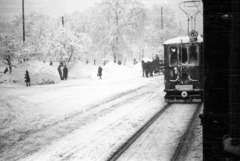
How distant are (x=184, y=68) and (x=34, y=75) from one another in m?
15.7

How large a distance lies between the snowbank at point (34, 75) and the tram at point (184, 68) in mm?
14371

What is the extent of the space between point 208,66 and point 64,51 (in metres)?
30.4

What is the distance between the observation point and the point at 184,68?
1202 centimetres

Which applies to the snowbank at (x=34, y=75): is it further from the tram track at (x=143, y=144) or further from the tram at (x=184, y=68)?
the tram track at (x=143, y=144)

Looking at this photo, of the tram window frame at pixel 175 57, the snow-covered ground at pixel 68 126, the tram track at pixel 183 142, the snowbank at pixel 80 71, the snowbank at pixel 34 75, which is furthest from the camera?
the snowbank at pixel 80 71

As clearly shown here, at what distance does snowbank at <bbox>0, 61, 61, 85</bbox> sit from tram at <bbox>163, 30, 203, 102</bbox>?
47.1 ft

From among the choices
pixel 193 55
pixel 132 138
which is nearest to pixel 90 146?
pixel 132 138

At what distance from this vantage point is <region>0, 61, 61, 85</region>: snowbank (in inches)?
907

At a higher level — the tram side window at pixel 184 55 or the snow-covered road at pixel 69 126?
the tram side window at pixel 184 55

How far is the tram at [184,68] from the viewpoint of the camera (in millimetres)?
11781

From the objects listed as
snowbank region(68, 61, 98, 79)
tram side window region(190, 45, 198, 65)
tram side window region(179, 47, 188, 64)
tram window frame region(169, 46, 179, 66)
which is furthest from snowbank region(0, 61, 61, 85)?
tram side window region(190, 45, 198, 65)

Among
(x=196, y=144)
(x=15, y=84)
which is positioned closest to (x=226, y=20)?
(x=196, y=144)

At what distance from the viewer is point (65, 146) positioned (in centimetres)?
617

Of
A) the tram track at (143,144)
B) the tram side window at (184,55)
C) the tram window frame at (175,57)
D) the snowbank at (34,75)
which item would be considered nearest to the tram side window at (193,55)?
the tram side window at (184,55)
